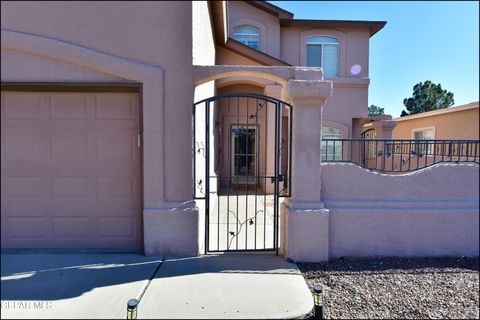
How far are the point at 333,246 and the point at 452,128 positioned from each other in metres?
12.0

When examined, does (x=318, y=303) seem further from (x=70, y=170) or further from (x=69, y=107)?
(x=69, y=107)

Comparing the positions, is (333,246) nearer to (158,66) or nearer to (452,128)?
(158,66)

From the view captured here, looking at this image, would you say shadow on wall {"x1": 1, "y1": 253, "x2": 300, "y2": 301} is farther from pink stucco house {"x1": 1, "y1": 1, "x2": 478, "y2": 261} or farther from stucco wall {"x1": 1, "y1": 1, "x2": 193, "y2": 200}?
stucco wall {"x1": 1, "y1": 1, "x2": 193, "y2": 200}

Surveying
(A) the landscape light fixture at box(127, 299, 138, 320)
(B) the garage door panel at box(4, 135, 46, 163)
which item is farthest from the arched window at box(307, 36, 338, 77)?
(A) the landscape light fixture at box(127, 299, 138, 320)

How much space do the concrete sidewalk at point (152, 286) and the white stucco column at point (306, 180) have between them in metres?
0.38

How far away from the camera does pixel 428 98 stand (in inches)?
1112

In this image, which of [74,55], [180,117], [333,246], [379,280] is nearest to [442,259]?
[379,280]

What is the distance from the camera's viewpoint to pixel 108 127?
4.29 metres

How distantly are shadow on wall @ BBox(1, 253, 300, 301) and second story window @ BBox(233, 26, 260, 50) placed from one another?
946 centimetres

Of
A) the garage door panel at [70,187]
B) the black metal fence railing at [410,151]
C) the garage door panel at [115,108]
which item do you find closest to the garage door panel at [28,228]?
the garage door panel at [70,187]

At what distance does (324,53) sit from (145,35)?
30.1 ft

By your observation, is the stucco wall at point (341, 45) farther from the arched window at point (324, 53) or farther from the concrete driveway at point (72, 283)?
the concrete driveway at point (72, 283)

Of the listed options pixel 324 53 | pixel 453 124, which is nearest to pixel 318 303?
pixel 324 53

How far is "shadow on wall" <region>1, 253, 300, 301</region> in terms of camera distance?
3283 mm
